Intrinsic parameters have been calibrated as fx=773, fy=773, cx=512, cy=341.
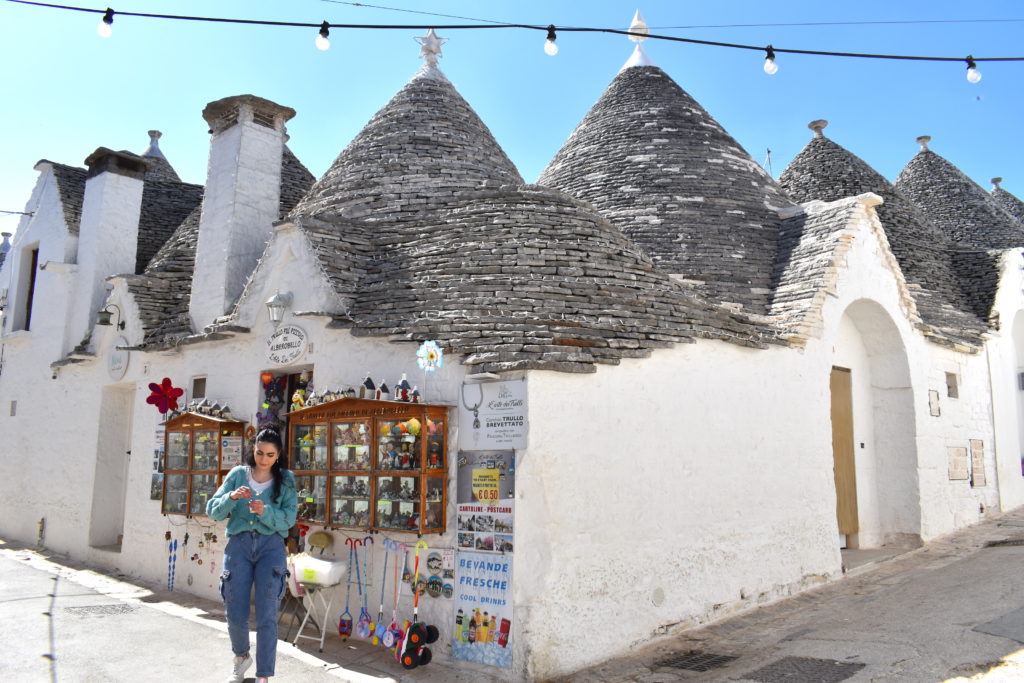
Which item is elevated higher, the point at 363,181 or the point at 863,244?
the point at 363,181

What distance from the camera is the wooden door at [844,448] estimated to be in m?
10.3

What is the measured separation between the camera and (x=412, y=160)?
10148 millimetres

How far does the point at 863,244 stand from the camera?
1023 cm

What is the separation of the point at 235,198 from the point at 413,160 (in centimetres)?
234

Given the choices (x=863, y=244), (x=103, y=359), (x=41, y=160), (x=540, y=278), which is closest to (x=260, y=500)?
(x=540, y=278)

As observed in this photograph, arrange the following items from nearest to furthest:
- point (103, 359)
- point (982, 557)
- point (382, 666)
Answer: point (382, 666) < point (982, 557) < point (103, 359)

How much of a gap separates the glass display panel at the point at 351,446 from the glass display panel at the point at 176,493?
276 cm

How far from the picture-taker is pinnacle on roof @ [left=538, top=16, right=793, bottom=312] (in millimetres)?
10422

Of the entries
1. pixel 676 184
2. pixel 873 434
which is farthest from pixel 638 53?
pixel 873 434

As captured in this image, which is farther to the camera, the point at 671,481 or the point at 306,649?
the point at 671,481

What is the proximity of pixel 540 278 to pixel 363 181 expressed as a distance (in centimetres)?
404

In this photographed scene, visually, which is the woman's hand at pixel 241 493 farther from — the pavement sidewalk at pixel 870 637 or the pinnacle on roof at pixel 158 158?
the pinnacle on roof at pixel 158 158

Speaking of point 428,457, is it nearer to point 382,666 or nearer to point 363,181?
point 382,666

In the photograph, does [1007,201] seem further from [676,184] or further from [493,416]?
[493,416]
